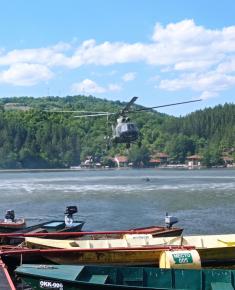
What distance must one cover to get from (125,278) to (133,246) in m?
7.60

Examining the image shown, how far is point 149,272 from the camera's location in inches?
861

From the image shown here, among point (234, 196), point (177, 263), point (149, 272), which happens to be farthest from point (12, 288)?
point (234, 196)

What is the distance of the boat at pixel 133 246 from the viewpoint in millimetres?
27016

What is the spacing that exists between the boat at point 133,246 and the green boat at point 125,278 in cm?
482

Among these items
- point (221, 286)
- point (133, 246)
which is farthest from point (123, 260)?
point (221, 286)

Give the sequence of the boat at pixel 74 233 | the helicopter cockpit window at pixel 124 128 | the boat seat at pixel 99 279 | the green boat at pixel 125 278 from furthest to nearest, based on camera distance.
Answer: the helicopter cockpit window at pixel 124 128
the boat at pixel 74 233
the boat seat at pixel 99 279
the green boat at pixel 125 278

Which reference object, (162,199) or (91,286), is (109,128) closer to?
(162,199)

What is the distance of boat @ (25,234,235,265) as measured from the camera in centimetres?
2702

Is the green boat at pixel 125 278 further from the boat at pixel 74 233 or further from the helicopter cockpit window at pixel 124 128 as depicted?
the helicopter cockpit window at pixel 124 128

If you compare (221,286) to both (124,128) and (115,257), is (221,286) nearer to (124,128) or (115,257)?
(115,257)

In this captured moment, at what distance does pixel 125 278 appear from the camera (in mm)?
21922

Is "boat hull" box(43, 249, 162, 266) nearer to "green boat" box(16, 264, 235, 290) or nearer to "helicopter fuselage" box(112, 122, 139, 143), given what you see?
"green boat" box(16, 264, 235, 290)

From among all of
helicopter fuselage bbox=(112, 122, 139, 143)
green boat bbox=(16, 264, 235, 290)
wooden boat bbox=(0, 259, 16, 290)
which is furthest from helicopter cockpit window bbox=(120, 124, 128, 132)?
green boat bbox=(16, 264, 235, 290)

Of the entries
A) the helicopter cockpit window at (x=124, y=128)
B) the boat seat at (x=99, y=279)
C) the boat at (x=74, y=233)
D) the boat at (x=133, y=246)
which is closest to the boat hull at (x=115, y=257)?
the boat at (x=133, y=246)
